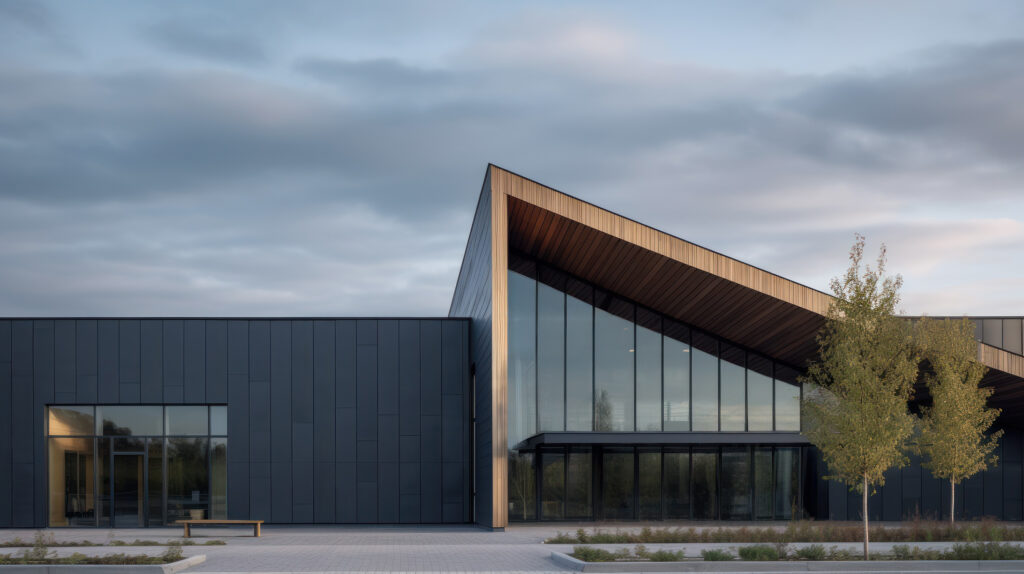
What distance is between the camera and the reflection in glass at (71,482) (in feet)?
90.1

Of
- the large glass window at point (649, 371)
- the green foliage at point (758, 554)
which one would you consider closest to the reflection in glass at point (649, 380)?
the large glass window at point (649, 371)

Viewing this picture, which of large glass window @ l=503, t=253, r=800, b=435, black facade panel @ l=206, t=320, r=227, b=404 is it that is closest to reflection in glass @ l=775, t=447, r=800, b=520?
large glass window @ l=503, t=253, r=800, b=435

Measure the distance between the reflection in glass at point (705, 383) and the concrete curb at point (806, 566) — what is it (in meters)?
11.3

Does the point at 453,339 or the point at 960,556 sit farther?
the point at 453,339

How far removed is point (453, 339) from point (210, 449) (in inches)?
319

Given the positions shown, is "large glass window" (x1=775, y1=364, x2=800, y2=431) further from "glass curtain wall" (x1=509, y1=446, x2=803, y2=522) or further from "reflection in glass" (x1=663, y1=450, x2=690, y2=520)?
"reflection in glass" (x1=663, y1=450, x2=690, y2=520)

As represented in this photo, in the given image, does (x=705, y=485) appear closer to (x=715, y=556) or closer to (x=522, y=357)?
(x=522, y=357)

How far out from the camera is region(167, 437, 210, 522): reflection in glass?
2775 centimetres

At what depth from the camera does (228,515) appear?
2795cm

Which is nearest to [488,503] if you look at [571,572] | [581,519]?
[581,519]

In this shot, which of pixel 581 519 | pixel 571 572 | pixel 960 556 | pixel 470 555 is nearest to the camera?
pixel 571 572

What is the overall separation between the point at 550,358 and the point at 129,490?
1328 centimetres

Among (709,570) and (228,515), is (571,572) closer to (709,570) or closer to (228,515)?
(709,570)

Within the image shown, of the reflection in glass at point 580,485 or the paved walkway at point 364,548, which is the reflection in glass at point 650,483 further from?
the paved walkway at point 364,548
